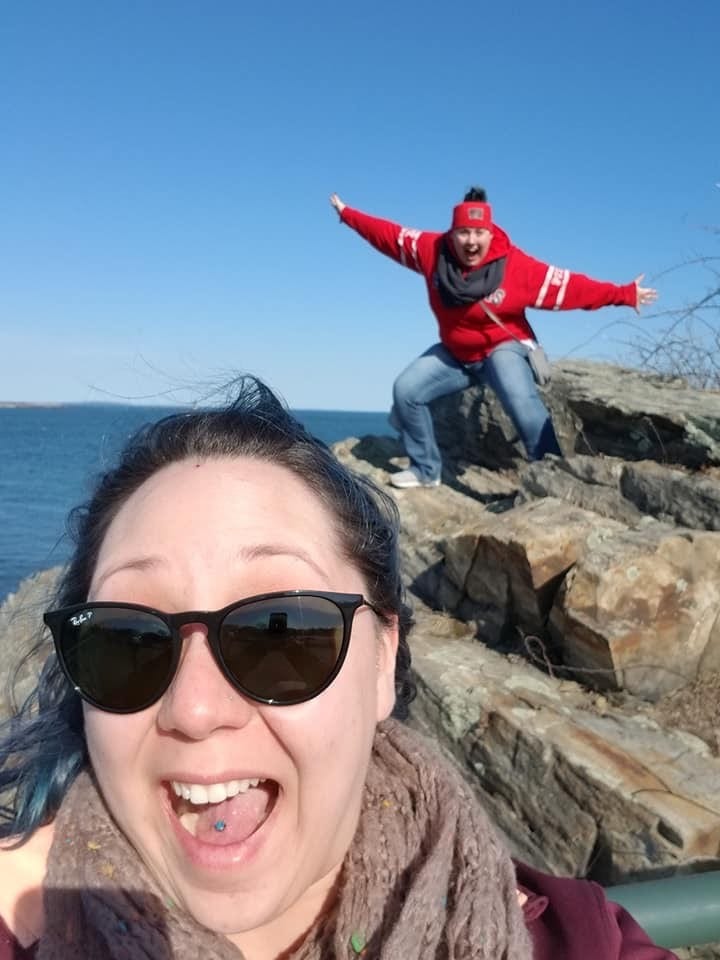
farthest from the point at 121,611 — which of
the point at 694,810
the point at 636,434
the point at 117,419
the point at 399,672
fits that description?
the point at 636,434

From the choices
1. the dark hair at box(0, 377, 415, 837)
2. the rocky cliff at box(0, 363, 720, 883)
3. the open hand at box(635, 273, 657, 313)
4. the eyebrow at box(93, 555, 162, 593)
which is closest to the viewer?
the eyebrow at box(93, 555, 162, 593)

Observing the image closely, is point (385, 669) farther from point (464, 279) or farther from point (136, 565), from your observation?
point (464, 279)

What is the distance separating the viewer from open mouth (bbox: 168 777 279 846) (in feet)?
3.95

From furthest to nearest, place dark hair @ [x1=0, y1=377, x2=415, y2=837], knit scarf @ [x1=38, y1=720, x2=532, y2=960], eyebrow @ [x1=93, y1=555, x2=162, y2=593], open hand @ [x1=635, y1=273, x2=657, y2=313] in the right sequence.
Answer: open hand @ [x1=635, y1=273, x2=657, y2=313] → dark hair @ [x1=0, y1=377, x2=415, y2=837] → eyebrow @ [x1=93, y1=555, x2=162, y2=593] → knit scarf @ [x1=38, y1=720, x2=532, y2=960]

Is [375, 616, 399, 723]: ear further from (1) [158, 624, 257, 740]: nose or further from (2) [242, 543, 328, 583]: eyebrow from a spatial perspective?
(1) [158, 624, 257, 740]: nose

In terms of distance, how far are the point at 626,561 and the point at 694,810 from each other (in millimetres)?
1390

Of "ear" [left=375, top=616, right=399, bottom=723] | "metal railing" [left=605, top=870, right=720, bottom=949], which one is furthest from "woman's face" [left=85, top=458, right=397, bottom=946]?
"metal railing" [left=605, top=870, right=720, bottom=949]

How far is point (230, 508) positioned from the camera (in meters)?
1.38

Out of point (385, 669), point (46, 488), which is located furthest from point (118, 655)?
point (46, 488)

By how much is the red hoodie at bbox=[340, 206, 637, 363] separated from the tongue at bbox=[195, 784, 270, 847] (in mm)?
5484

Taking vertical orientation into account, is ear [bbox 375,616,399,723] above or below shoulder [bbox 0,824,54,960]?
above

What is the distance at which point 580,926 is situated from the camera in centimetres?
142

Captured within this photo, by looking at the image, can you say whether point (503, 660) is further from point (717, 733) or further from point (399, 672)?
point (399, 672)

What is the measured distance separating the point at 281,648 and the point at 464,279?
541 centimetres
